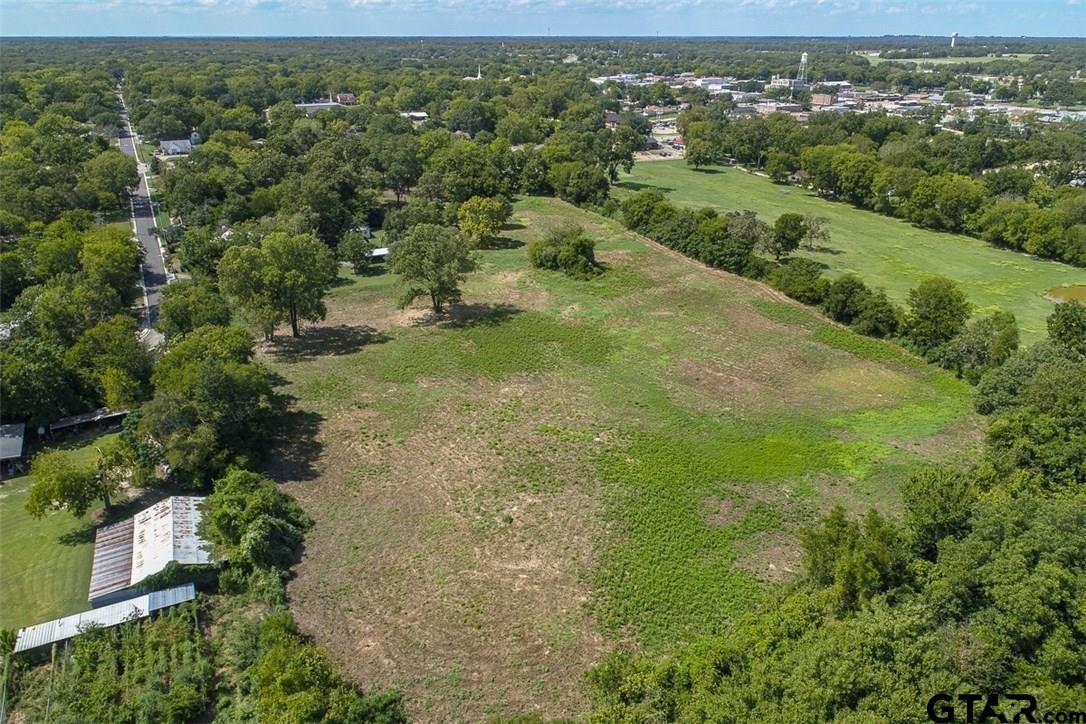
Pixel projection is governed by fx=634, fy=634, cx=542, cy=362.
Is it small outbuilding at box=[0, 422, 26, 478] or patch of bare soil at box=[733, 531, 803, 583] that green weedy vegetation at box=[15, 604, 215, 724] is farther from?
patch of bare soil at box=[733, 531, 803, 583]

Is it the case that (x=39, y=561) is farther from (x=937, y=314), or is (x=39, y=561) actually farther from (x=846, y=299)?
(x=937, y=314)

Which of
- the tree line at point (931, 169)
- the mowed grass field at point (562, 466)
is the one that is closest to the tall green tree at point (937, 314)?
the mowed grass field at point (562, 466)

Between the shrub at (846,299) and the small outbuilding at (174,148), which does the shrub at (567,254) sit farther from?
the small outbuilding at (174,148)

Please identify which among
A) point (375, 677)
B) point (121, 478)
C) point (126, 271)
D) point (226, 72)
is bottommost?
point (375, 677)

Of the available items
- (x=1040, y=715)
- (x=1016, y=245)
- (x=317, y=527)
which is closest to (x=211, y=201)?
(x=317, y=527)

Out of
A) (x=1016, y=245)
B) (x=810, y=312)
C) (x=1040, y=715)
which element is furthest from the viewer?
(x=1016, y=245)

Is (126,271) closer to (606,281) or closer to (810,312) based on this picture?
(606,281)
